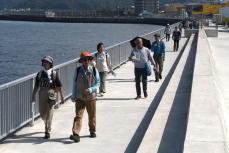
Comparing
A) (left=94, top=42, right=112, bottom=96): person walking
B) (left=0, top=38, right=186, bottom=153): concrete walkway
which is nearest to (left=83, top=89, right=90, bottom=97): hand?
(left=0, top=38, right=186, bottom=153): concrete walkway

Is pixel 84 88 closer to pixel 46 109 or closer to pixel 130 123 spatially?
pixel 46 109

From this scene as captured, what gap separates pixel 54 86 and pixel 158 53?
8934mm

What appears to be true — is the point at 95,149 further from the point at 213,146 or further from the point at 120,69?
the point at 120,69

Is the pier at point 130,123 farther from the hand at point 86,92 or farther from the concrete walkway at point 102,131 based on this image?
the hand at point 86,92

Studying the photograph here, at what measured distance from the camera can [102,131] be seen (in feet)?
33.8

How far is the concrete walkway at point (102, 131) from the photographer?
907 cm

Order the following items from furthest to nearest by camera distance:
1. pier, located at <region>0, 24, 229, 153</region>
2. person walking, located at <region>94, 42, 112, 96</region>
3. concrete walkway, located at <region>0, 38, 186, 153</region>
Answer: person walking, located at <region>94, 42, 112, 96</region>
concrete walkway, located at <region>0, 38, 186, 153</region>
pier, located at <region>0, 24, 229, 153</region>

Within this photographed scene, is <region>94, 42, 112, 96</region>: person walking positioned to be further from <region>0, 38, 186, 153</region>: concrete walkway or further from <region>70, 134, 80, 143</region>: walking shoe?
<region>70, 134, 80, 143</region>: walking shoe

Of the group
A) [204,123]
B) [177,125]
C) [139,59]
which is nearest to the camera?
[204,123]

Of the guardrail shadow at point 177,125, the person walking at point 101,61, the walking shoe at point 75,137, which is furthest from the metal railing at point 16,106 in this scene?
the person walking at point 101,61

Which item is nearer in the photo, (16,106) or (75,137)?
(75,137)

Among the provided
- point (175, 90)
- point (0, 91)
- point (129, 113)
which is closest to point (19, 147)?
point (0, 91)

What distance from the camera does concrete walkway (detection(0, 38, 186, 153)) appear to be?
29.8ft

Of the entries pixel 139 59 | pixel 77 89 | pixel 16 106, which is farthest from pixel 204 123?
pixel 139 59
